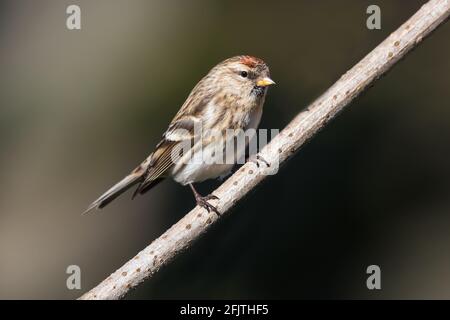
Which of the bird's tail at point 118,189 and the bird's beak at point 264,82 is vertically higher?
the bird's beak at point 264,82

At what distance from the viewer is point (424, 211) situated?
19.9 feet

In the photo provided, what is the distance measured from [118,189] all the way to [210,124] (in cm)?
67

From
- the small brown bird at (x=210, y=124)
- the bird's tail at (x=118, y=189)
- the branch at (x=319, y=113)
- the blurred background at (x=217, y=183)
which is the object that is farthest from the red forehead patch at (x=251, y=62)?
the blurred background at (x=217, y=183)

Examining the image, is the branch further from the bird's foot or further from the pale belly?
the pale belly

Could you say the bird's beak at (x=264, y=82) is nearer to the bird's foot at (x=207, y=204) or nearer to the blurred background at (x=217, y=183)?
the bird's foot at (x=207, y=204)

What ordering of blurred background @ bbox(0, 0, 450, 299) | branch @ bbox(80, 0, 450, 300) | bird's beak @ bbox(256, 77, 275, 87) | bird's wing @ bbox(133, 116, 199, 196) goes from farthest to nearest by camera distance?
blurred background @ bbox(0, 0, 450, 299), bird's wing @ bbox(133, 116, 199, 196), bird's beak @ bbox(256, 77, 275, 87), branch @ bbox(80, 0, 450, 300)

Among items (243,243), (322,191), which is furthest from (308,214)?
(243,243)

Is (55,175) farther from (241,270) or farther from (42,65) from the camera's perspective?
(241,270)

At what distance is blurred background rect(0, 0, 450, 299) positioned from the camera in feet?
18.7

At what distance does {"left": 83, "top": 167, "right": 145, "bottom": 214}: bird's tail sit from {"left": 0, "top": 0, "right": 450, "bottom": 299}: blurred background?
96cm

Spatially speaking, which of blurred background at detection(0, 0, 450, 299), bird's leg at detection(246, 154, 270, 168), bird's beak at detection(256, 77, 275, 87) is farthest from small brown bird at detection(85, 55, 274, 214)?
blurred background at detection(0, 0, 450, 299)

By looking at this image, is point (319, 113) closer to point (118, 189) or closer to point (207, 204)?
point (207, 204)

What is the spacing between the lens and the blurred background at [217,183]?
569 cm

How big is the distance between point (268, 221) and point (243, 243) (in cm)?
27
